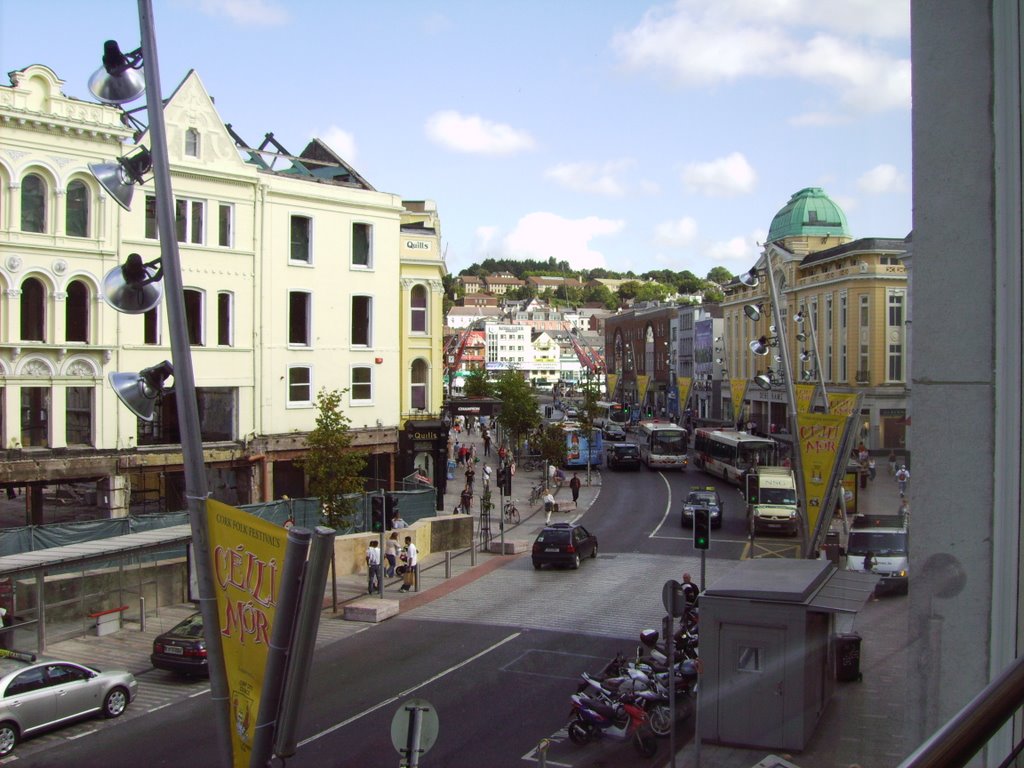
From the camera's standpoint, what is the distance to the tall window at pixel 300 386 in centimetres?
3170

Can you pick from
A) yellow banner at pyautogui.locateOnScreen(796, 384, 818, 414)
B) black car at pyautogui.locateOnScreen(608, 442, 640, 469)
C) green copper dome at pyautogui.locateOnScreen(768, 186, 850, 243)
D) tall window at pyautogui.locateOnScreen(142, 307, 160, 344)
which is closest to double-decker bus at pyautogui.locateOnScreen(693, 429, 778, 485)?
black car at pyautogui.locateOnScreen(608, 442, 640, 469)

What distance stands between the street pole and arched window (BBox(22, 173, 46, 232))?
69.0ft

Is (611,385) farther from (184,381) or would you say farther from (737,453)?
(184,381)

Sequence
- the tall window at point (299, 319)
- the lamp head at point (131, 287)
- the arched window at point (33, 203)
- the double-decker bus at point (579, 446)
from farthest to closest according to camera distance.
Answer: the double-decker bus at point (579, 446) < the tall window at point (299, 319) < the arched window at point (33, 203) < the lamp head at point (131, 287)

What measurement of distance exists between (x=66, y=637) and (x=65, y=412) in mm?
9791

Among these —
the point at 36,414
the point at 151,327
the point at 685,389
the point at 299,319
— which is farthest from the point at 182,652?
the point at 685,389

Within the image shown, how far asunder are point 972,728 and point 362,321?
108 ft

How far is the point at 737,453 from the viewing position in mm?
44156

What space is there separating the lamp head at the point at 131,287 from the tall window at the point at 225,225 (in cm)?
2354

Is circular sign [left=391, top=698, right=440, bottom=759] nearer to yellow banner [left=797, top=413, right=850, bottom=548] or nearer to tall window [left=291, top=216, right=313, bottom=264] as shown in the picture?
yellow banner [left=797, top=413, right=850, bottom=548]

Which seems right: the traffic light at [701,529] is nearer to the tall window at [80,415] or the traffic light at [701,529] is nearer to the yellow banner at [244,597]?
the yellow banner at [244,597]

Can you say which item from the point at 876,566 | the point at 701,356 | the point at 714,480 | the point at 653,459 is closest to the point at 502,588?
the point at 876,566

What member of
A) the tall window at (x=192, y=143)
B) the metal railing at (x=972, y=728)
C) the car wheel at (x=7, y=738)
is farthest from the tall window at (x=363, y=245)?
the metal railing at (x=972, y=728)

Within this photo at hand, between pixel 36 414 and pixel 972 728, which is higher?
pixel 972 728
